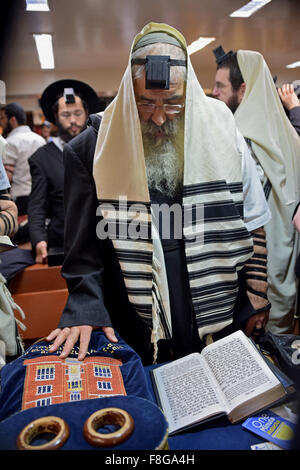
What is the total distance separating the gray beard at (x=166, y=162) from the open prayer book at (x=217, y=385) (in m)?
0.58

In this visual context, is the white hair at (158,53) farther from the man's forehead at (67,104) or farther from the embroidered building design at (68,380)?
the man's forehead at (67,104)

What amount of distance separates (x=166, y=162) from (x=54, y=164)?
1.80m

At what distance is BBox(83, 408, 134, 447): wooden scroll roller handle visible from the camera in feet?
1.97

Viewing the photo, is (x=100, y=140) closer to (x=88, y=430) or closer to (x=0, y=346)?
(x=0, y=346)

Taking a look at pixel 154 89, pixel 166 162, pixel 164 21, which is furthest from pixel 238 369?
pixel 164 21

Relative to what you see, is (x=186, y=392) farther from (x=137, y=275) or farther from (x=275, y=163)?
(x=275, y=163)

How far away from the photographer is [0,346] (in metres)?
1.05

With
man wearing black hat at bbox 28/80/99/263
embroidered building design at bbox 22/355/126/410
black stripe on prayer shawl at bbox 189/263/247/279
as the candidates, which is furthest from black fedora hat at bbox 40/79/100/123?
embroidered building design at bbox 22/355/126/410

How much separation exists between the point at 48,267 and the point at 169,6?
2.03 meters

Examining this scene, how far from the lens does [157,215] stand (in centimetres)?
129

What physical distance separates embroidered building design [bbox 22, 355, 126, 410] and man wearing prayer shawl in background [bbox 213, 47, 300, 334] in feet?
4.42

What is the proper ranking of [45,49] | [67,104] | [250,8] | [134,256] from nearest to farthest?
1. [134,256]
2. [250,8]
3. [67,104]
4. [45,49]

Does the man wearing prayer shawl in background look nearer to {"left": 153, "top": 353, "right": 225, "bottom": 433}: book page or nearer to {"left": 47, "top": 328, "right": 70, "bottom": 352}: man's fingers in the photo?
{"left": 153, "top": 353, "right": 225, "bottom": 433}: book page

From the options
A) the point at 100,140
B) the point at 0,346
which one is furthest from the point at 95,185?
the point at 0,346
